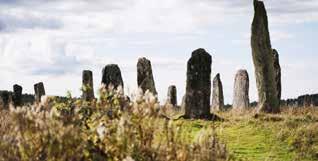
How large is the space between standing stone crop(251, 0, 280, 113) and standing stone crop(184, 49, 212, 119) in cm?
195

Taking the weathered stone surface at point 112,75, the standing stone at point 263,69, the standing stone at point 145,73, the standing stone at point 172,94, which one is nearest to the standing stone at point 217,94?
the standing stone at point 172,94

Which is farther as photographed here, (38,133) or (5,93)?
(5,93)

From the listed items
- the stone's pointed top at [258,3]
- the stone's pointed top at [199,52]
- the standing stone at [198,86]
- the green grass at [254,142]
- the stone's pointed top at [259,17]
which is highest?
the stone's pointed top at [258,3]

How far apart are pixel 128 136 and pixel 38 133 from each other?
0.96 metres

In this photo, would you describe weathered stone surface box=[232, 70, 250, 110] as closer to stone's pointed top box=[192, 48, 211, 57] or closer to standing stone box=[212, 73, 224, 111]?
standing stone box=[212, 73, 224, 111]

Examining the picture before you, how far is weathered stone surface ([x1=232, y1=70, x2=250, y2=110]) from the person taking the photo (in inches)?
1550

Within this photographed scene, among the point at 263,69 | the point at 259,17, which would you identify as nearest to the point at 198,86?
the point at 263,69

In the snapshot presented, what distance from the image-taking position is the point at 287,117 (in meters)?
26.1

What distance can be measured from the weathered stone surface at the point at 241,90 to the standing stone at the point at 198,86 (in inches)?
414

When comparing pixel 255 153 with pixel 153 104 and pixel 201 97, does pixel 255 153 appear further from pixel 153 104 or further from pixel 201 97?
pixel 153 104

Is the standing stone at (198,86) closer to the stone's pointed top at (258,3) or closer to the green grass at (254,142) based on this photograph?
the green grass at (254,142)

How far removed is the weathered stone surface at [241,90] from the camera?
39375mm

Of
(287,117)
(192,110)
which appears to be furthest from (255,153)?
(192,110)

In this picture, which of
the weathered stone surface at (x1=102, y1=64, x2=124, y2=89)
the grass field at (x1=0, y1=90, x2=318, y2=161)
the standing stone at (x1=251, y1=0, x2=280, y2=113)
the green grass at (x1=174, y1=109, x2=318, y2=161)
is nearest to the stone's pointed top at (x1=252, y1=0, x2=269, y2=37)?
the standing stone at (x1=251, y1=0, x2=280, y2=113)
